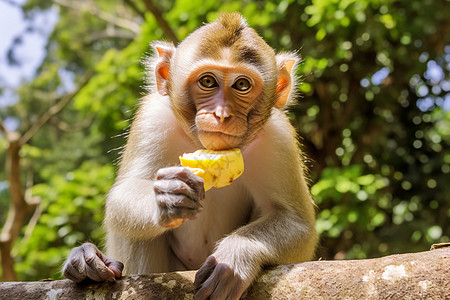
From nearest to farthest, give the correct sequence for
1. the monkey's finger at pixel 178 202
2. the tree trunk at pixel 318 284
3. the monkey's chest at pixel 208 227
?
the tree trunk at pixel 318 284
the monkey's finger at pixel 178 202
the monkey's chest at pixel 208 227

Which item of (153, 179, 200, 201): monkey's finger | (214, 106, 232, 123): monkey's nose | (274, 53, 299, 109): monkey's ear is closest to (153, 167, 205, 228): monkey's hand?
(153, 179, 200, 201): monkey's finger

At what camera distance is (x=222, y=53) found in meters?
3.22

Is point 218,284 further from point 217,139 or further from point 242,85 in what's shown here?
point 242,85

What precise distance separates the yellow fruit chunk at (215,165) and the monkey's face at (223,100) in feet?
0.24

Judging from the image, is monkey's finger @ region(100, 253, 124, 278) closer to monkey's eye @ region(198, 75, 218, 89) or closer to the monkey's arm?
the monkey's arm

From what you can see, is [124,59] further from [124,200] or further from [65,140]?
[65,140]

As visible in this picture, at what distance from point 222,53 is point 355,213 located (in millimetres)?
3567

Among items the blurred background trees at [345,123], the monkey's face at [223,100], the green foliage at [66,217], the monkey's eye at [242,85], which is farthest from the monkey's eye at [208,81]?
the green foliage at [66,217]

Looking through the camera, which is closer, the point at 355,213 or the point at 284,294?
the point at 284,294

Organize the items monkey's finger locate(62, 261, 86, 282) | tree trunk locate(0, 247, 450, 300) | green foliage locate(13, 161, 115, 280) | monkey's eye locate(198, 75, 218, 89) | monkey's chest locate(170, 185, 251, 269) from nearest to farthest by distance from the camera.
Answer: tree trunk locate(0, 247, 450, 300) → monkey's finger locate(62, 261, 86, 282) → monkey's eye locate(198, 75, 218, 89) → monkey's chest locate(170, 185, 251, 269) → green foliage locate(13, 161, 115, 280)

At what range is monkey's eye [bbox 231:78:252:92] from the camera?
10.4 feet

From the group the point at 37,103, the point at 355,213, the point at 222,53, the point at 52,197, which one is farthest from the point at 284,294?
the point at 37,103

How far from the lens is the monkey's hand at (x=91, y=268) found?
8.63 feet

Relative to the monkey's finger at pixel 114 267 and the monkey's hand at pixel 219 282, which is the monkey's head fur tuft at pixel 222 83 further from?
the monkey's finger at pixel 114 267
